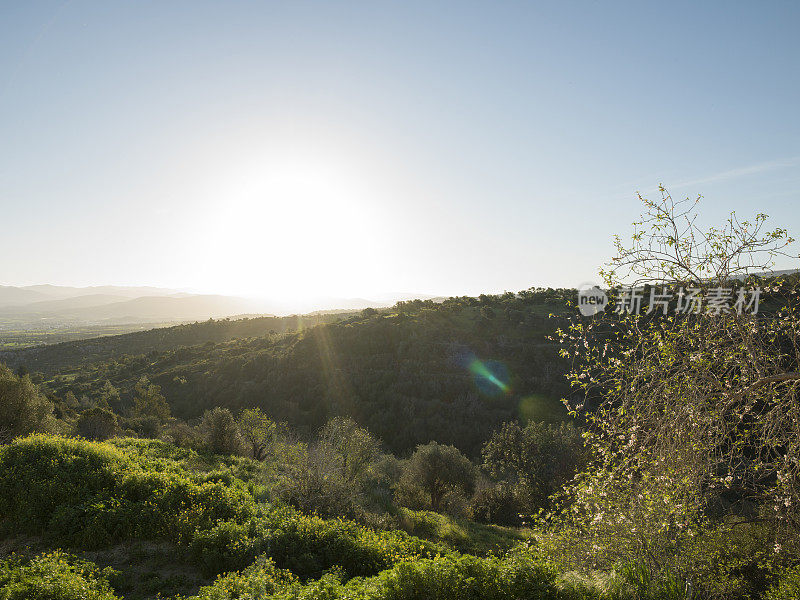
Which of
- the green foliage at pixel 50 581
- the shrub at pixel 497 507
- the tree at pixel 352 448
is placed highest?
the green foliage at pixel 50 581

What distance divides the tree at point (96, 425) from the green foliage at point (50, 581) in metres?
20.7

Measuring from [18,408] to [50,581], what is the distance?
22.0 m

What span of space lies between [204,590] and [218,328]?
91398 millimetres

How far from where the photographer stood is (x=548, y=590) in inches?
305

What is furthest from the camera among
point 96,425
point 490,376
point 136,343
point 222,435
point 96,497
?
point 136,343

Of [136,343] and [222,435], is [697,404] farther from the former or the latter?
[136,343]

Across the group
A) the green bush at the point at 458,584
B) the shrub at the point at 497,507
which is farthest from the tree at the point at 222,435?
the green bush at the point at 458,584

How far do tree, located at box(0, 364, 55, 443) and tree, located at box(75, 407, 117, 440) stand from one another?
267 centimetres

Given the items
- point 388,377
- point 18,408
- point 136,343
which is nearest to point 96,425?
point 18,408

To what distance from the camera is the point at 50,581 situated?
29.7ft

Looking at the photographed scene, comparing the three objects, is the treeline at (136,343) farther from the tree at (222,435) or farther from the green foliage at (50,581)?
the green foliage at (50,581)

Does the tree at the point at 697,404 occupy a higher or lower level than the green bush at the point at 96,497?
higher

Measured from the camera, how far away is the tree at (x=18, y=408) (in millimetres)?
23828

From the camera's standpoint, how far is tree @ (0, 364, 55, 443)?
78.2ft
